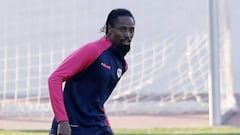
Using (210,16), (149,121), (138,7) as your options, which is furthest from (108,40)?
(138,7)

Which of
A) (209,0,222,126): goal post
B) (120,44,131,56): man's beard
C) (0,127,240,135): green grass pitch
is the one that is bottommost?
(0,127,240,135): green grass pitch

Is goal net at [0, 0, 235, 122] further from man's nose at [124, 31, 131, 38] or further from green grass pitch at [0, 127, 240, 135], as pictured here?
man's nose at [124, 31, 131, 38]

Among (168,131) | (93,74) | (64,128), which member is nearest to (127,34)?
(93,74)

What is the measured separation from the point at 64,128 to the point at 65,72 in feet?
1.06

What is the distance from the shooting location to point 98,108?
181 inches

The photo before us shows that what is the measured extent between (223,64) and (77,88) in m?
7.10

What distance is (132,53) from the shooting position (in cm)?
1278

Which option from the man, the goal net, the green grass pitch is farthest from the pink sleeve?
the goal net

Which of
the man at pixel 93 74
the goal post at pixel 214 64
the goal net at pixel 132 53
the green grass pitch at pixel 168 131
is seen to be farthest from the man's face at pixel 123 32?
the goal net at pixel 132 53

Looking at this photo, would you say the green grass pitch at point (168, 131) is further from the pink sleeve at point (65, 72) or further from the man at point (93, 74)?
the pink sleeve at point (65, 72)

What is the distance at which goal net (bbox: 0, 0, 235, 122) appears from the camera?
1204cm

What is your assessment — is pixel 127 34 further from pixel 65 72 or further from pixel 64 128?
pixel 64 128

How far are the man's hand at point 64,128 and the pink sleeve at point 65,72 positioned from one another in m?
0.02

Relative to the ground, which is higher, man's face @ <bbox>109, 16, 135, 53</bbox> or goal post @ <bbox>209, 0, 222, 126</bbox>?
man's face @ <bbox>109, 16, 135, 53</bbox>
